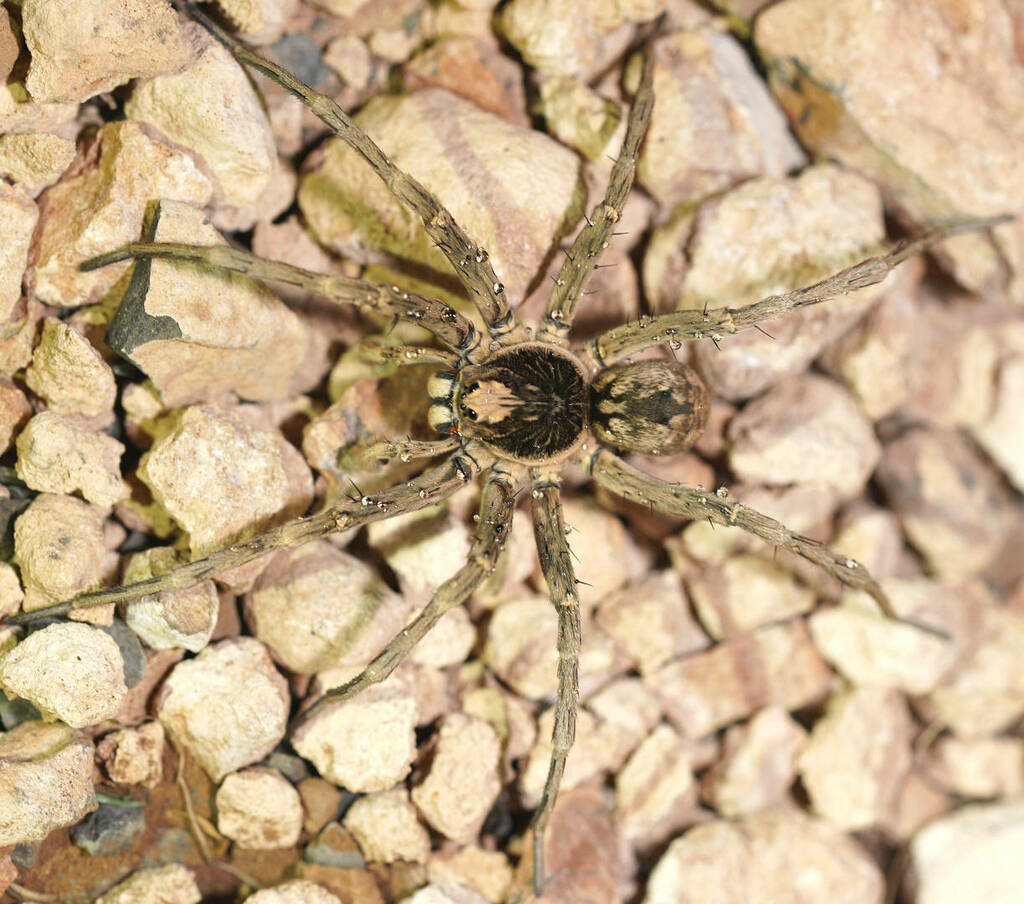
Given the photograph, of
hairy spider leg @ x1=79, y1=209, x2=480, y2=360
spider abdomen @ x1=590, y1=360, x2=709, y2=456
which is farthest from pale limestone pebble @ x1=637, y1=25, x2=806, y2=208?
hairy spider leg @ x1=79, y1=209, x2=480, y2=360

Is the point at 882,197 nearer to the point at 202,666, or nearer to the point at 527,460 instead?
the point at 527,460

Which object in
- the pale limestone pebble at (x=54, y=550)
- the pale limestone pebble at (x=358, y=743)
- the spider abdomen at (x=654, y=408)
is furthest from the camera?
the spider abdomen at (x=654, y=408)

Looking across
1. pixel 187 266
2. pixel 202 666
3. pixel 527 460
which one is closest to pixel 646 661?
pixel 527 460

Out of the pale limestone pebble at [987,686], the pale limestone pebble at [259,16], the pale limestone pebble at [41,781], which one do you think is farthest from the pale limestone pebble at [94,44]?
the pale limestone pebble at [987,686]

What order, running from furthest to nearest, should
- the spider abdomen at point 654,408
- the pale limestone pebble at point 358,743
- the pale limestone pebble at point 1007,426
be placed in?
the pale limestone pebble at point 1007,426, the spider abdomen at point 654,408, the pale limestone pebble at point 358,743

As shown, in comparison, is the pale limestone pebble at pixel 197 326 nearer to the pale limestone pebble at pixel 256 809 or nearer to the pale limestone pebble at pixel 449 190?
the pale limestone pebble at pixel 449 190

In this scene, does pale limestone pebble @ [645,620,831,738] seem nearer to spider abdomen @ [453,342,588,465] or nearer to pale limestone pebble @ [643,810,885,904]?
pale limestone pebble @ [643,810,885,904]

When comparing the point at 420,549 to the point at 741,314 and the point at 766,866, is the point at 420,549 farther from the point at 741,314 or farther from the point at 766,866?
the point at 766,866

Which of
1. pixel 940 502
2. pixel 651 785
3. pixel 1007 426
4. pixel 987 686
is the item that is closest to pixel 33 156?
pixel 651 785
